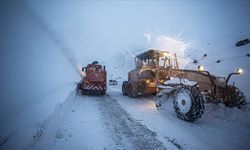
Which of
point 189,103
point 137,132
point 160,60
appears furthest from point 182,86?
point 160,60

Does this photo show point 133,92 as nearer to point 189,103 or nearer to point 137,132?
point 189,103

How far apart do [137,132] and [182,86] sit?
307 centimetres

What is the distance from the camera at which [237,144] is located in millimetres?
4707

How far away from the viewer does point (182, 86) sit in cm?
742

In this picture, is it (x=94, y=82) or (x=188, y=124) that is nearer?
(x=188, y=124)

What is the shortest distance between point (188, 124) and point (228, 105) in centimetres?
227

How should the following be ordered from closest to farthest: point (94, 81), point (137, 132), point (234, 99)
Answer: point (137, 132)
point (234, 99)
point (94, 81)

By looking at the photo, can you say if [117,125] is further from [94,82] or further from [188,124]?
[94,82]

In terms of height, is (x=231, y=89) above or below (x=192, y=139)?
above

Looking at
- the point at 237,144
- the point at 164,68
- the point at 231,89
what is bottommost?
the point at 237,144

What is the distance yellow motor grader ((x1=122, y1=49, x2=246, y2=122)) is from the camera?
6775 mm

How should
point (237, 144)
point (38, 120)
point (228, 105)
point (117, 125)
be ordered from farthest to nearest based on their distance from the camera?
point (228, 105) → point (117, 125) → point (237, 144) → point (38, 120)

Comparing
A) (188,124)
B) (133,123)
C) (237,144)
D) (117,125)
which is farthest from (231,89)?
(117,125)

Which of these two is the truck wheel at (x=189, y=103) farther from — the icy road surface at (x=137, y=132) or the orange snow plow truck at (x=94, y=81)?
the orange snow plow truck at (x=94, y=81)
